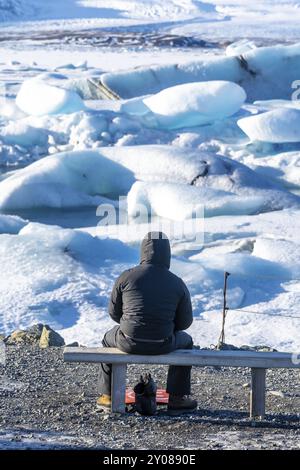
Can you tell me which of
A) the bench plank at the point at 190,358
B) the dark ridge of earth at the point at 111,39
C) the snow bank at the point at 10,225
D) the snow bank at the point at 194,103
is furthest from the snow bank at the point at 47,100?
the dark ridge of earth at the point at 111,39

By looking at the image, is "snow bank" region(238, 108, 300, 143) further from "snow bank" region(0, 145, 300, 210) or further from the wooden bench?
the wooden bench

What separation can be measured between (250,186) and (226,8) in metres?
34.5

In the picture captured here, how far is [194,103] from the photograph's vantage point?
1425 centimetres

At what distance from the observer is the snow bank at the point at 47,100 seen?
49.6 feet

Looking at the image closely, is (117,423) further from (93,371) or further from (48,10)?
(48,10)

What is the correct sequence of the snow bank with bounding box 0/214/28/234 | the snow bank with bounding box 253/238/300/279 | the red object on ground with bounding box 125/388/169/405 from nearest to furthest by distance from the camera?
1. the red object on ground with bounding box 125/388/169/405
2. the snow bank with bounding box 253/238/300/279
3. the snow bank with bounding box 0/214/28/234

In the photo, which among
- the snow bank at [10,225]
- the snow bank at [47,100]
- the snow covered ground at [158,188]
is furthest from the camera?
the snow bank at [47,100]

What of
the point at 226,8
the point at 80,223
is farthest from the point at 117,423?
the point at 226,8

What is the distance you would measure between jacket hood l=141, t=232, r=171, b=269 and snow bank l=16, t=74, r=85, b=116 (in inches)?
443

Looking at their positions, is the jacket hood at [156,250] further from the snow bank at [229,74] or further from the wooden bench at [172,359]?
the snow bank at [229,74]

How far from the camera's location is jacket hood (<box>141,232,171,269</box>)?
4008 mm

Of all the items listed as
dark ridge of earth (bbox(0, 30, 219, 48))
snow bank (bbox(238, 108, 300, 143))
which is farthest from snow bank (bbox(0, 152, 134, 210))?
dark ridge of earth (bbox(0, 30, 219, 48))

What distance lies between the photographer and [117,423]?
13.0 feet

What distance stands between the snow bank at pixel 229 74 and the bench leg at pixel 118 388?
12.7m
